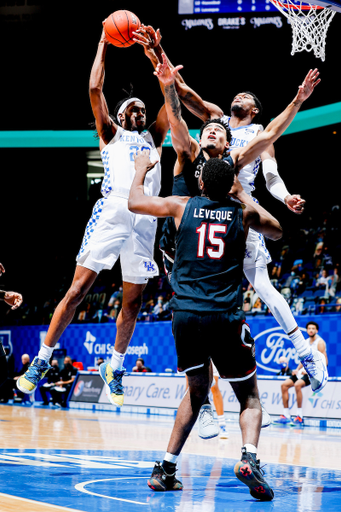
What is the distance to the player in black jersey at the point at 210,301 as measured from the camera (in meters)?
4.15

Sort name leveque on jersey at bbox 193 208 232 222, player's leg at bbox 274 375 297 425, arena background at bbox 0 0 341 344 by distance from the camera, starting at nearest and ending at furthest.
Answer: name leveque on jersey at bbox 193 208 232 222, player's leg at bbox 274 375 297 425, arena background at bbox 0 0 341 344

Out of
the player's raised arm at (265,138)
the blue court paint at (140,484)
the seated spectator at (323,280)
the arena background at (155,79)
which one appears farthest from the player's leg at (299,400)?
the arena background at (155,79)

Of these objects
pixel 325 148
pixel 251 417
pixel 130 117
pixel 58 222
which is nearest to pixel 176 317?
pixel 251 417

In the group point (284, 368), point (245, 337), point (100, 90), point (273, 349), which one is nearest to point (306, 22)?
point (100, 90)

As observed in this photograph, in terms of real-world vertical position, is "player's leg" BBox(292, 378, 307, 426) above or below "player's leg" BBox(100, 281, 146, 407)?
below

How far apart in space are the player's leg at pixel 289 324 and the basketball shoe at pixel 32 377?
2.02 m

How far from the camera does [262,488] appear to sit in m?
3.96

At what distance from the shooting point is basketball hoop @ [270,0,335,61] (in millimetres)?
7281

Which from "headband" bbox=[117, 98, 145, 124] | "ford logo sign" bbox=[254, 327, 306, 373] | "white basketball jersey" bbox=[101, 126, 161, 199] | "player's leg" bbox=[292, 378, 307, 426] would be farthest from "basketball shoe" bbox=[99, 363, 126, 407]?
"ford logo sign" bbox=[254, 327, 306, 373]

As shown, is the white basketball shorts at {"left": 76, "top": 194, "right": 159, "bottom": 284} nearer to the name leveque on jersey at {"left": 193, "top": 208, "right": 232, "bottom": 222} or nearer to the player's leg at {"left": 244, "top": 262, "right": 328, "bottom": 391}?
the player's leg at {"left": 244, "top": 262, "right": 328, "bottom": 391}

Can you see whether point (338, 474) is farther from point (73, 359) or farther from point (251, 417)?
point (73, 359)

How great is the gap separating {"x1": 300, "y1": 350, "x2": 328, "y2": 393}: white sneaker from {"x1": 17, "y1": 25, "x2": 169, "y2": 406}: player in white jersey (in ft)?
5.71

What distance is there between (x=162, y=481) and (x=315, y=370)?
1606mm

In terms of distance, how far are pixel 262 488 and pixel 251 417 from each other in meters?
0.50
